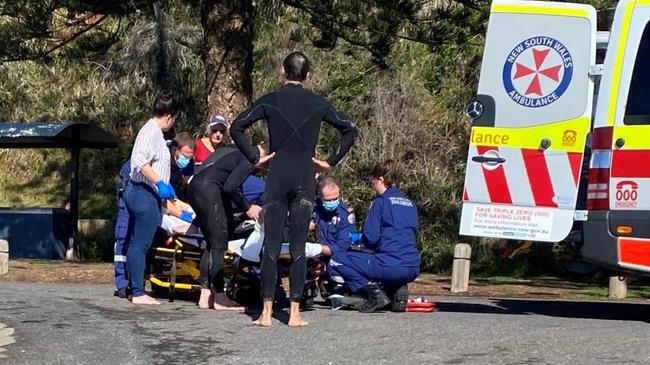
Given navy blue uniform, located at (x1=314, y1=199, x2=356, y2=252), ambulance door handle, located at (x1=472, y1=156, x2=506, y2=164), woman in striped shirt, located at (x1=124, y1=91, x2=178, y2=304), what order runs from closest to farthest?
ambulance door handle, located at (x1=472, y1=156, x2=506, y2=164)
woman in striped shirt, located at (x1=124, y1=91, x2=178, y2=304)
navy blue uniform, located at (x1=314, y1=199, x2=356, y2=252)

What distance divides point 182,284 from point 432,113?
1296cm

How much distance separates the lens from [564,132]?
995cm

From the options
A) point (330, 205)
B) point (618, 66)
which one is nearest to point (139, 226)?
point (330, 205)

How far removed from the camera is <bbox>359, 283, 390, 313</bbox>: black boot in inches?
418

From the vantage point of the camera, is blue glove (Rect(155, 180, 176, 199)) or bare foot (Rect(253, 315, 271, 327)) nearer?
bare foot (Rect(253, 315, 271, 327))

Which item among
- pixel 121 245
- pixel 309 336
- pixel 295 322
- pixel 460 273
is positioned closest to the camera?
pixel 309 336

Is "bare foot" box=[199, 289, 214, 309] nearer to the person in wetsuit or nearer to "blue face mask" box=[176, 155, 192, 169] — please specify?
the person in wetsuit

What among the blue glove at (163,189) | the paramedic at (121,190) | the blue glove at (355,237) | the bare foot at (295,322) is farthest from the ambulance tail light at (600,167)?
the paramedic at (121,190)

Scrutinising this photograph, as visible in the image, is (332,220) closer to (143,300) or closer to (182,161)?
(182,161)

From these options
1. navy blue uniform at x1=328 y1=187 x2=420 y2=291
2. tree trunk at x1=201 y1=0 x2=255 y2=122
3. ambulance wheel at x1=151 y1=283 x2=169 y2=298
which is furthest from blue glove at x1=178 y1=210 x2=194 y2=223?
tree trunk at x1=201 y1=0 x2=255 y2=122

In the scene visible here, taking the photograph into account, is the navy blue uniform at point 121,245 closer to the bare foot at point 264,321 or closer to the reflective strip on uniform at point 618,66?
the bare foot at point 264,321

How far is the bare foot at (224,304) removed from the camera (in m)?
10.5

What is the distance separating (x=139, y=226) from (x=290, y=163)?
2.06 metres

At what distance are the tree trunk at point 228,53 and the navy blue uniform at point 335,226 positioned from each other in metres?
6.24
